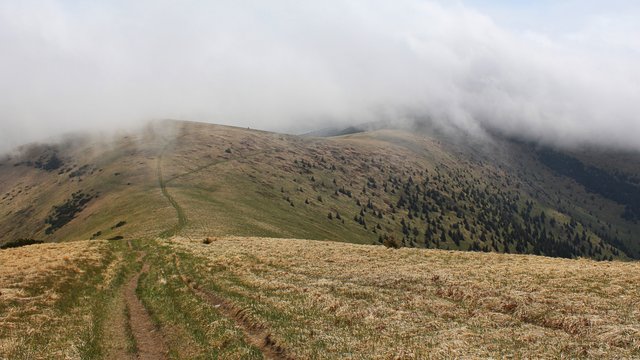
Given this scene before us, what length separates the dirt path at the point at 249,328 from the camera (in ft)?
Result: 69.5

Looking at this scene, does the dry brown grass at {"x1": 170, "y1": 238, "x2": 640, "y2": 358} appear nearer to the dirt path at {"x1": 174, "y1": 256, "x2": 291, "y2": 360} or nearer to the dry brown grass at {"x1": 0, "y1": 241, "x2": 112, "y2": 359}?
the dirt path at {"x1": 174, "y1": 256, "x2": 291, "y2": 360}

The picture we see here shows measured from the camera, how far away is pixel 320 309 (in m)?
27.6

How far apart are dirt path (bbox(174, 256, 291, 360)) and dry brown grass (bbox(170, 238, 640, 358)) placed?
1.43ft

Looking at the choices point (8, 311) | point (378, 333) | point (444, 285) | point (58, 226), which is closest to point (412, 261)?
point (444, 285)

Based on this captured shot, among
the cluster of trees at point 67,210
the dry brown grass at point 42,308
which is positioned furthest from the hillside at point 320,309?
the cluster of trees at point 67,210

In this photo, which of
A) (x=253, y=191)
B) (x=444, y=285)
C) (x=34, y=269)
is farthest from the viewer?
(x=253, y=191)

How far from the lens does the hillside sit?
21.0 m

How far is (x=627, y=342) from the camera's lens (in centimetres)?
1984

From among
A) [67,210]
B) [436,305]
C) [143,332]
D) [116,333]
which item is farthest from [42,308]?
[67,210]

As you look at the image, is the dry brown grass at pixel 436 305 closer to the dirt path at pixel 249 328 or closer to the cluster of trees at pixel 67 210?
the dirt path at pixel 249 328

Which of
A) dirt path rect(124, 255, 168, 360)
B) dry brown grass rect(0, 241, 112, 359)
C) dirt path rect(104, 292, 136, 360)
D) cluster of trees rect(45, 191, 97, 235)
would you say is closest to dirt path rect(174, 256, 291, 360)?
dirt path rect(124, 255, 168, 360)

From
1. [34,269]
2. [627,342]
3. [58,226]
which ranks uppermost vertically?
[627,342]

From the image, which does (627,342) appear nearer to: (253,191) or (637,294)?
(637,294)

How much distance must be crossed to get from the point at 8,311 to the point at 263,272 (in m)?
19.7
